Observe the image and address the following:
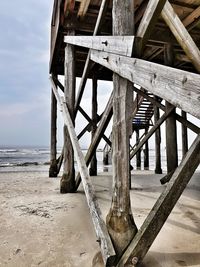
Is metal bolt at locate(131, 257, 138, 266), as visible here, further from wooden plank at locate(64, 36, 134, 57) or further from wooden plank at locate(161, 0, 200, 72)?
wooden plank at locate(161, 0, 200, 72)

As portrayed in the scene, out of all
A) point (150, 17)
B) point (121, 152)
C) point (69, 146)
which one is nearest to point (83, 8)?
point (69, 146)

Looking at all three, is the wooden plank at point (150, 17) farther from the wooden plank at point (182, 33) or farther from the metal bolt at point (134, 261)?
the metal bolt at point (134, 261)

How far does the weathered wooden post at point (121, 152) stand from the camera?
2.06 meters

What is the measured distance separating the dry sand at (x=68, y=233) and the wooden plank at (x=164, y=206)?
23cm

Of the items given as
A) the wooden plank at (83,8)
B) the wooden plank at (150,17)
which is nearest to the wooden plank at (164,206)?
the wooden plank at (150,17)

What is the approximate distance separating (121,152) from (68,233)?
1191mm

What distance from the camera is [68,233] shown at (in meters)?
2.67

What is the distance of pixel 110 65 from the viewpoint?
7.73 ft

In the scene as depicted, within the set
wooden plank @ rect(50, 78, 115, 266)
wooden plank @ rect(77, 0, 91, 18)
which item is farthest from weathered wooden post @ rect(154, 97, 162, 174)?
wooden plank @ rect(50, 78, 115, 266)

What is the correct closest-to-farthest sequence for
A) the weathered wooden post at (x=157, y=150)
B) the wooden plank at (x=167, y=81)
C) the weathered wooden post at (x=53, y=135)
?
1. the wooden plank at (x=167, y=81)
2. the weathered wooden post at (x=53, y=135)
3. the weathered wooden post at (x=157, y=150)

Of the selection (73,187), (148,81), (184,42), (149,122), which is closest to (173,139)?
(73,187)

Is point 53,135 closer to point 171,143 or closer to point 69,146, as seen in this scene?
point 69,146

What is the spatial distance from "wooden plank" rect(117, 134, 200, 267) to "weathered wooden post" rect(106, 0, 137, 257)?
159 mm

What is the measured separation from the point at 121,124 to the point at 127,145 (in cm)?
20
